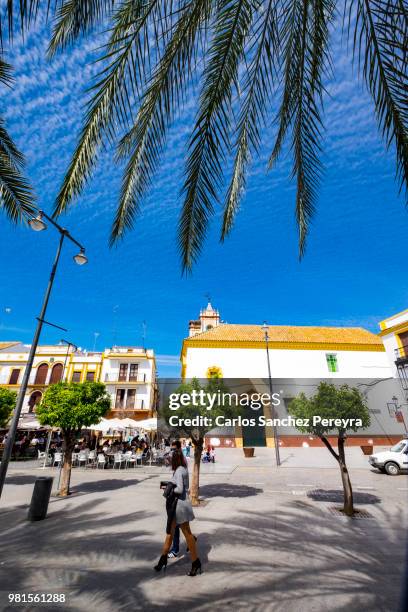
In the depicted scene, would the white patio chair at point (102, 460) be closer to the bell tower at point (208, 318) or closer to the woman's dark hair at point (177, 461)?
the woman's dark hair at point (177, 461)

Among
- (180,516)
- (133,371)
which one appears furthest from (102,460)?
(133,371)

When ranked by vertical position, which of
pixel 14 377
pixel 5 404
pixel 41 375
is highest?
pixel 41 375

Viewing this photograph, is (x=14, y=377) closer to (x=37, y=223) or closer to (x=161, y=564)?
(x=37, y=223)

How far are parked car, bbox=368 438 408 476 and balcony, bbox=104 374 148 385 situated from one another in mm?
25523

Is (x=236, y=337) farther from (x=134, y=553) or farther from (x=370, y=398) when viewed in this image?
(x=134, y=553)

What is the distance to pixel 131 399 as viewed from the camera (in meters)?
34.1

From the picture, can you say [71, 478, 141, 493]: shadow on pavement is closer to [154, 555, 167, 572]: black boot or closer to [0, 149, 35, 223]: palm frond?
[154, 555, 167, 572]: black boot

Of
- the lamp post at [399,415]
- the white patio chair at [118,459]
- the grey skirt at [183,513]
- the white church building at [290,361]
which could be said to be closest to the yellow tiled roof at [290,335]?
the white church building at [290,361]

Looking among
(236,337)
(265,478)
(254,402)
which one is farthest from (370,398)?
(265,478)

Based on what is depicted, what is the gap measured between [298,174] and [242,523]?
281 inches

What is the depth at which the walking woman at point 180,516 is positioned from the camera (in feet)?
14.7

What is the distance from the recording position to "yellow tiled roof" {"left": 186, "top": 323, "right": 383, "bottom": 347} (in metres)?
33.9

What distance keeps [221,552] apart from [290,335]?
32.7 m

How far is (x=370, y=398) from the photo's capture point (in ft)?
96.9
